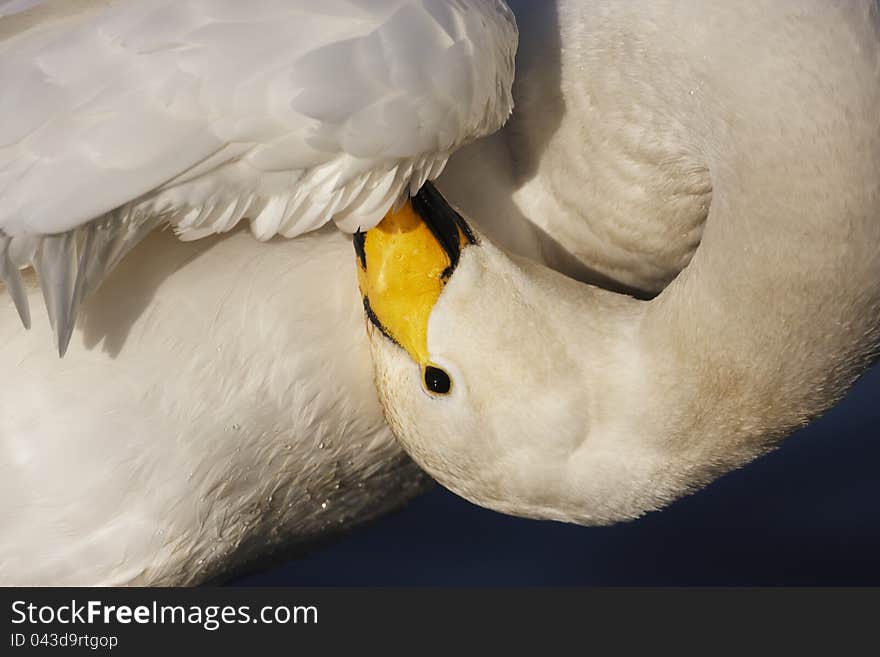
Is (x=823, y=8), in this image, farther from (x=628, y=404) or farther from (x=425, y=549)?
(x=425, y=549)

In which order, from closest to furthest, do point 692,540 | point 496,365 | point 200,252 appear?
point 496,365
point 200,252
point 692,540

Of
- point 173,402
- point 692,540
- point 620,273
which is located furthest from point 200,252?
point 692,540

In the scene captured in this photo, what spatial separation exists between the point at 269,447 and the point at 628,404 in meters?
0.75

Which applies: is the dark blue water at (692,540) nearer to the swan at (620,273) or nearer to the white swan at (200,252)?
the white swan at (200,252)

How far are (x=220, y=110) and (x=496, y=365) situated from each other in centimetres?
67

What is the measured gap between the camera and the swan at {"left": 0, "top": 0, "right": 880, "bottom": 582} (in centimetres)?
251

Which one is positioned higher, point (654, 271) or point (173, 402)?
point (654, 271)

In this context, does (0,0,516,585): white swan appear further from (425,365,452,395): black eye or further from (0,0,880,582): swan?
(425,365,452,395): black eye

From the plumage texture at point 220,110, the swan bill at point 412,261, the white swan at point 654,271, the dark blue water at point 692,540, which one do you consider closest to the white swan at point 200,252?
the plumage texture at point 220,110

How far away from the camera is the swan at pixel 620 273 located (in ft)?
8.24

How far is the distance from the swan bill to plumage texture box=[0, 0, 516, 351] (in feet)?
0.66

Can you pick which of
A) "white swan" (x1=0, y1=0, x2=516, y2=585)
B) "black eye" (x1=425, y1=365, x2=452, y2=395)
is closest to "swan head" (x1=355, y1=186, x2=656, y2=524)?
"black eye" (x1=425, y1=365, x2=452, y2=395)

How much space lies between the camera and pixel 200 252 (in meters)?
2.98

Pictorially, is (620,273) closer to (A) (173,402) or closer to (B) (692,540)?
(A) (173,402)
